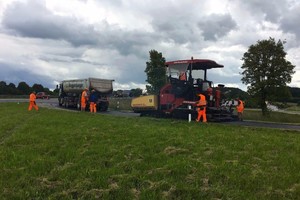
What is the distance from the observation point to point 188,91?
2297 cm

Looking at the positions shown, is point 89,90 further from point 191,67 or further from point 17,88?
point 17,88

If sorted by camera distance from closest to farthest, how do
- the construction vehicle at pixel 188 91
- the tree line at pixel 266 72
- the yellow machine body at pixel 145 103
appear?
1. the construction vehicle at pixel 188 91
2. the yellow machine body at pixel 145 103
3. the tree line at pixel 266 72

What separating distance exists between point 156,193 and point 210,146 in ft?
13.6

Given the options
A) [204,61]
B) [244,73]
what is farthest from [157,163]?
[244,73]

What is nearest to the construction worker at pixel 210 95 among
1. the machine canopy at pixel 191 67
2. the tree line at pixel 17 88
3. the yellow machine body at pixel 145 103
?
the machine canopy at pixel 191 67

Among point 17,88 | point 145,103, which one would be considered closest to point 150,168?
point 145,103

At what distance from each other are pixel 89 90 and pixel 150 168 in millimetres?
31321

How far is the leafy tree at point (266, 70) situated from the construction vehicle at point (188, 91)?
76.6 ft

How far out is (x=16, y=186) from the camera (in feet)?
23.6

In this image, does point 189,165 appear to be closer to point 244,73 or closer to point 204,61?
point 204,61

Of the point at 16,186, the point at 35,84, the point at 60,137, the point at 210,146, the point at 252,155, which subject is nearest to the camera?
the point at 16,186

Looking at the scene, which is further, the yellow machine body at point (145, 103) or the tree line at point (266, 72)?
the tree line at point (266, 72)

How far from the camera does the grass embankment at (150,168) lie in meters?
6.71

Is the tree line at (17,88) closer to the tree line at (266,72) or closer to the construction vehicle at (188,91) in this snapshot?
the tree line at (266,72)
